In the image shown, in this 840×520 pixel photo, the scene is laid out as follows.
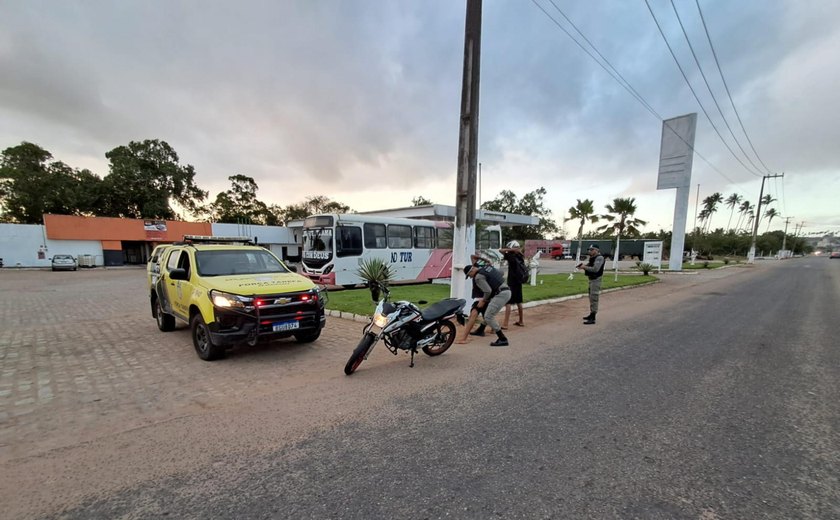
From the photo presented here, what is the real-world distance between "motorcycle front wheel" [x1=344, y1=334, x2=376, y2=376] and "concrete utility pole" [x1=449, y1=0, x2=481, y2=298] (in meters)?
3.20

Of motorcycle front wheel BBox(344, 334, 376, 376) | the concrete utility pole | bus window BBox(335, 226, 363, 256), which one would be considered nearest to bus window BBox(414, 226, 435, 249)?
bus window BBox(335, 226, 363, 256)

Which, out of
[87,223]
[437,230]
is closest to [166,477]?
[437,230]

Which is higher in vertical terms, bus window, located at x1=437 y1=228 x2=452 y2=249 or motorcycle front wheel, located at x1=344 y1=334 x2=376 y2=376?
bus window, located at x1=437 y1=228 x2=452 y2=249

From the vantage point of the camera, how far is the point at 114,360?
5457mm

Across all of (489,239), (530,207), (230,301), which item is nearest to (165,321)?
(230,301)

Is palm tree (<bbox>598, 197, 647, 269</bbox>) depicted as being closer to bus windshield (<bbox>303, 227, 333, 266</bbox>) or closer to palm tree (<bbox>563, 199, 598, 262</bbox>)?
palm tree (<bbox>563, 199, 598, 262</bbox>)

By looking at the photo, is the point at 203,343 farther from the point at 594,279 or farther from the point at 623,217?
the point at 623,217

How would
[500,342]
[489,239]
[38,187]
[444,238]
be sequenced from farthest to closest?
1. [38,187]
2. [489,239]
3. [444,238]
4. [500,342]

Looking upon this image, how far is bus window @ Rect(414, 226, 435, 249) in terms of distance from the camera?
16.2m

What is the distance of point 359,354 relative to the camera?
4.69 meters

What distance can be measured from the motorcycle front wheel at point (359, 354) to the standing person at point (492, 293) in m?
2.39

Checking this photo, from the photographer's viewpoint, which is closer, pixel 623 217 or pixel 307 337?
pixel 307 337

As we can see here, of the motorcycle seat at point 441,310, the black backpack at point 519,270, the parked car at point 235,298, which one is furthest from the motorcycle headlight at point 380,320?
the black backpack at point 519,270

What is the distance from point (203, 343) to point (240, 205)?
5240 cm
